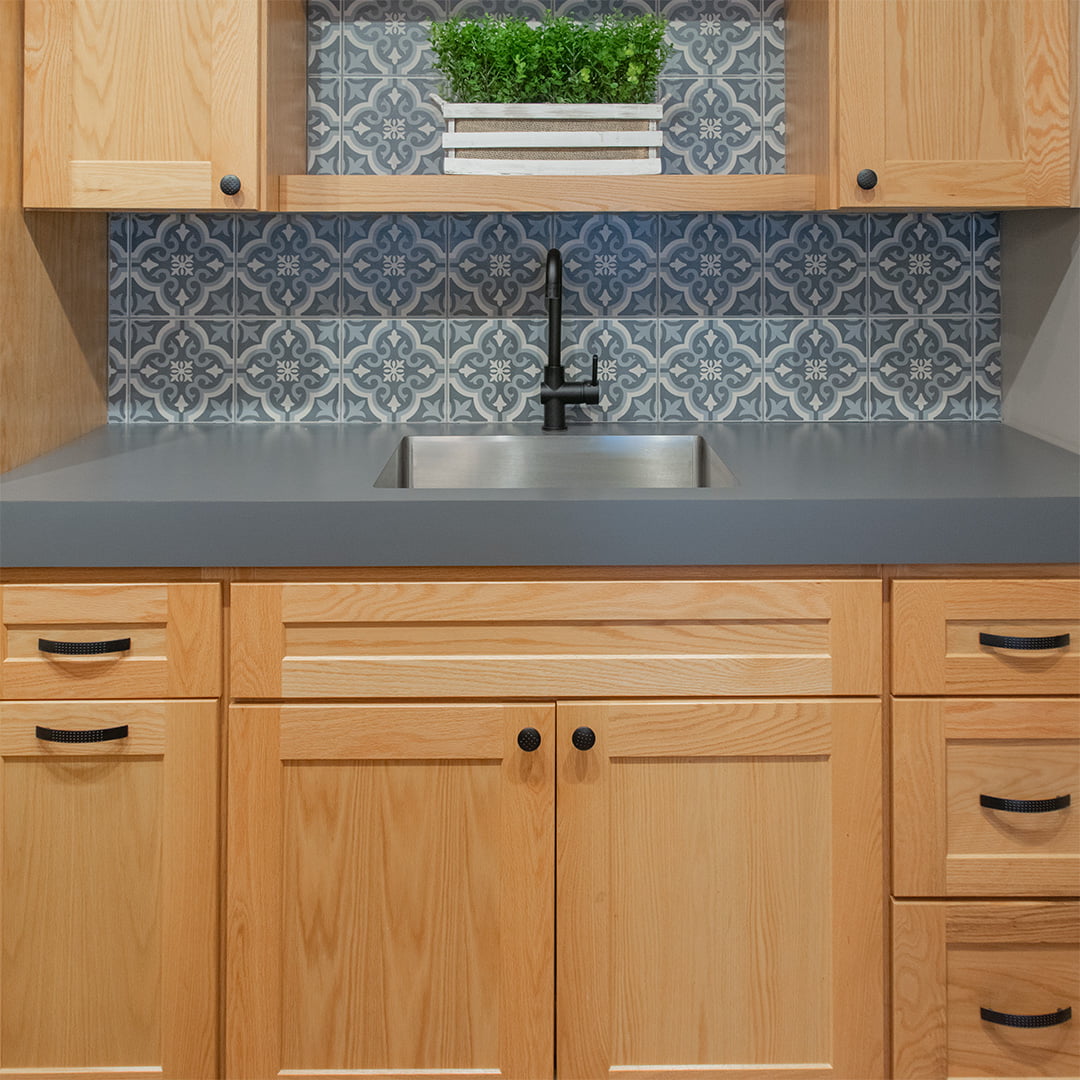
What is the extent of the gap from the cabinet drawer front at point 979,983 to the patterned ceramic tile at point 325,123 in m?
1.55

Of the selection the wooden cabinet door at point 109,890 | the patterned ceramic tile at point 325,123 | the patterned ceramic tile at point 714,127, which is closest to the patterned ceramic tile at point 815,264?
the patterned ceramic tile at point 714,127

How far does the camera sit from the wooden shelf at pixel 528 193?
1.88m

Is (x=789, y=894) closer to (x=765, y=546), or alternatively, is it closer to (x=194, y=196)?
(x=765, y=546)

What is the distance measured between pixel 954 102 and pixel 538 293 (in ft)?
2.49

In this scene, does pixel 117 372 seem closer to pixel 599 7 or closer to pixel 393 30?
pixel 393 30

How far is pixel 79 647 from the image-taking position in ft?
4.62

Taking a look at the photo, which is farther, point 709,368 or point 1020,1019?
point 709,368

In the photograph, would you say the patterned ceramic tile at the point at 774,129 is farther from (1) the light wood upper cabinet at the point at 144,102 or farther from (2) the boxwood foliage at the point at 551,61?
(1) the light wood upper cabinet at the point at 144,102

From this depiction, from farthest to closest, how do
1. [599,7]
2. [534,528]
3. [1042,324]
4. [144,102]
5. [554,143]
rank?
[599,7] → [1042,324] → [554,143] → [144,102] → [534,528]

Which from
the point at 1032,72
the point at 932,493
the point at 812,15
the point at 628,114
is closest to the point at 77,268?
the point at 628,114

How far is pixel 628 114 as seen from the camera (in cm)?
188

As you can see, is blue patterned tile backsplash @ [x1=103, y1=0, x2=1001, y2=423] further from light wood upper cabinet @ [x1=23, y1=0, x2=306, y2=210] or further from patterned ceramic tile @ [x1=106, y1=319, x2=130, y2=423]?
light wood upper cabinet @ [x1=23, y1=0, x2=306, y2=210]

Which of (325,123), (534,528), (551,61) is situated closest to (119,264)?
(325,123)

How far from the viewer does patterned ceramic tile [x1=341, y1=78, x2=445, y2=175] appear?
7.06 feet
